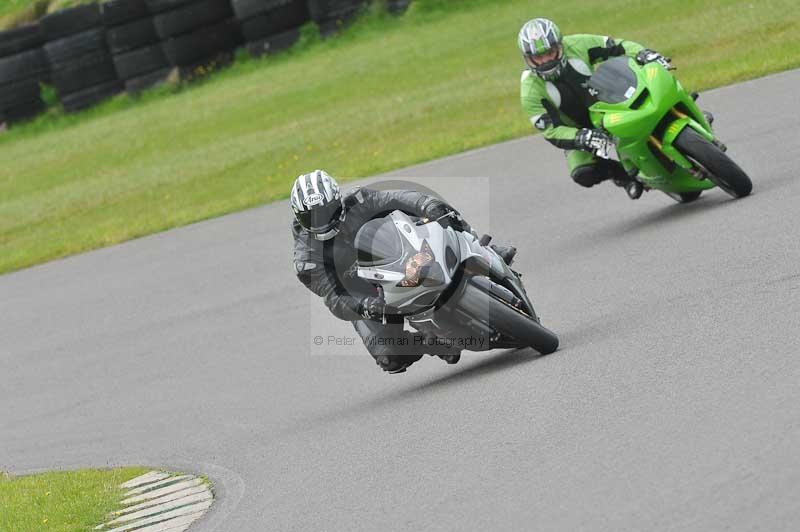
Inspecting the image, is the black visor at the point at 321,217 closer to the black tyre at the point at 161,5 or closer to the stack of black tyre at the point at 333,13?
the black tyre at the point at 161,5

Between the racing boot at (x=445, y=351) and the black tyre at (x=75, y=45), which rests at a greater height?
the racing boot at (x=445, y=351)

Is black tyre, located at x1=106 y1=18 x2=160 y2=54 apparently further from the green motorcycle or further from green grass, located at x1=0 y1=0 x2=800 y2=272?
the green motorcycle

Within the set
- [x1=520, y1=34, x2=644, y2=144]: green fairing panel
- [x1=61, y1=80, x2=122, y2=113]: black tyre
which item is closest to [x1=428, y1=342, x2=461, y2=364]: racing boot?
[x1=520, y1=34, x2=644, y2=144]: green fairing panel

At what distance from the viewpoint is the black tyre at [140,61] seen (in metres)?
29.2

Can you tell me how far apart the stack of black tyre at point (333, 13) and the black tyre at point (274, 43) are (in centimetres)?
56

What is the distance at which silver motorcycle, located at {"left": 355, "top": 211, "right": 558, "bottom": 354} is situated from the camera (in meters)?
8.08

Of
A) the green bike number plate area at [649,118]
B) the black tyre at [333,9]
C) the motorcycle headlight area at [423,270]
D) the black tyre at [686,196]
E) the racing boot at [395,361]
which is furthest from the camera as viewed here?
the black tyre at [333,9]

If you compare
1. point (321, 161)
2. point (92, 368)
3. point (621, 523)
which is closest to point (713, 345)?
point (621, 523)

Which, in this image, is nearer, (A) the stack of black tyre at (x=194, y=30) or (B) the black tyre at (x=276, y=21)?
(A) the stack of black tyre at (x=194, y=30)

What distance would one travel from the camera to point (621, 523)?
5066 mm

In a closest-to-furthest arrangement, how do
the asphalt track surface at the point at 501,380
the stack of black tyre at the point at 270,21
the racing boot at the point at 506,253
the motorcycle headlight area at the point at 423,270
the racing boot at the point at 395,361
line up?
the asphalt track surface at the point at 501,380 < the motorcycle headlight area at the point at 423,270 < the racing boot at the point at 395,361 < the racing boot at the point at 506,253 < the stack of black tyre at the point at 270,21

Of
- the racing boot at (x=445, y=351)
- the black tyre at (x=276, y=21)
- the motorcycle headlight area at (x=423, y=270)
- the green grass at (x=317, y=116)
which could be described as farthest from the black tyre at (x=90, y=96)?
the motorcycle headlight area at (x=423, y=270)

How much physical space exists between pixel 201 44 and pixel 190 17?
1.20 meters

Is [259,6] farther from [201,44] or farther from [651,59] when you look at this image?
[651,59]
